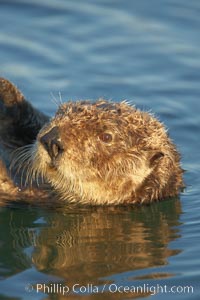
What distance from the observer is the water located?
8.35 meters

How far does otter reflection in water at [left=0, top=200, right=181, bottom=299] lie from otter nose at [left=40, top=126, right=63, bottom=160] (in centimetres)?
83

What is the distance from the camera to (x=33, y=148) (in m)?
9.13

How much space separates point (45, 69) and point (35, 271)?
4590 millimetres

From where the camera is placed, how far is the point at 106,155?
366 inches

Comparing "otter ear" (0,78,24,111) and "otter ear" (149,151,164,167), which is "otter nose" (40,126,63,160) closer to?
"otter ear" (149,151,164,167)

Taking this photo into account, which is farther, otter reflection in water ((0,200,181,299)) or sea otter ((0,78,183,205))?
sea otter ((0,78,183,205))

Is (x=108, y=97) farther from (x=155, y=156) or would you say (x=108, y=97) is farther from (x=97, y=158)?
(x=97, y=158)

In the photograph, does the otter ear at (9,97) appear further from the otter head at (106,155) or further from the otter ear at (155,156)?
the otter ear at (155,156)

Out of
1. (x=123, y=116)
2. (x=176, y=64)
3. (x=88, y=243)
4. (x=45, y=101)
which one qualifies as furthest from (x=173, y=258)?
(x=176, y=64)

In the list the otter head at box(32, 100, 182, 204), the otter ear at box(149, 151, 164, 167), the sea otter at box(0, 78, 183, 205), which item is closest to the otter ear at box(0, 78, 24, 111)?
the sea otter at box(0, 78, 183, 205)

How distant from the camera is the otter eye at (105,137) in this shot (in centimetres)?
923

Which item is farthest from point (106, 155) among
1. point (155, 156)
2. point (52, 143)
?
point (52, 143)

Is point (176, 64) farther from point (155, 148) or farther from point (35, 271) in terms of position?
point (35, 271)

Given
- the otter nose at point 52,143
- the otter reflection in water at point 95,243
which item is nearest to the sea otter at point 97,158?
the otter nose at point 52,143
